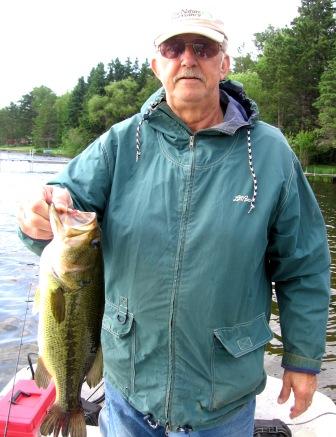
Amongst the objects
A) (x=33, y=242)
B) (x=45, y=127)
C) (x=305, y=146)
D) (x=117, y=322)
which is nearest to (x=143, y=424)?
(x=117, y=322)

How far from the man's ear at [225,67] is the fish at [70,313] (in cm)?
115

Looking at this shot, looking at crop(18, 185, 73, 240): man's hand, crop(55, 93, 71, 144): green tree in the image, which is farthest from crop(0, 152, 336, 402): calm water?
crop(55, 93, 71, 144): green tree

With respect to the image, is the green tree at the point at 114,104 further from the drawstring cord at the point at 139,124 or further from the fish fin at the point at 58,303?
the fish fin at the point at 58,303

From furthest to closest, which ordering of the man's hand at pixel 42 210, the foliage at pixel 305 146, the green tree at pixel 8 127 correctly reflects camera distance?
1. the green tree at pixel 8 127
2. the foliage at pixel 305 146
3. the man's hand at pixel 42 210

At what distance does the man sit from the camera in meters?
2.63

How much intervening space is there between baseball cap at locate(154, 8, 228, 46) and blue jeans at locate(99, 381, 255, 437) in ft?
6.45

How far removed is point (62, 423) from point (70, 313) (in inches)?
23.9

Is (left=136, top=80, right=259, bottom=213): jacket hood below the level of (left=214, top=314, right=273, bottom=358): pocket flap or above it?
above

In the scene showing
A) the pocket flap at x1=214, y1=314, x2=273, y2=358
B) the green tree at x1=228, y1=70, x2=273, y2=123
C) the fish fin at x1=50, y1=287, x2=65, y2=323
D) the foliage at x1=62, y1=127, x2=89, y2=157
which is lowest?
the foliage at x1=62, y1=127, x2=89, y2=157

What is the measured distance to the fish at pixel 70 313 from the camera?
2.48 metres

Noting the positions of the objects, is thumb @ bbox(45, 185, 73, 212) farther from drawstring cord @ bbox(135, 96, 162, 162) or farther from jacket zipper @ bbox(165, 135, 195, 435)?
jacket zipper @ bbox(165, 135, 195, 435)

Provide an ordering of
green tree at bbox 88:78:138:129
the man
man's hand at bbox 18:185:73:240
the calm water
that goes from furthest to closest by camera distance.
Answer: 1. green tree at bbox 88:78:138:129
2. the calm water
3. the man
4. man's hand at bbox 18:185:73:240

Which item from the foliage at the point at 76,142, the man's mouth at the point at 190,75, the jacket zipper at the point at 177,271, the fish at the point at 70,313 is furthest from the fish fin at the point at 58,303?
the foliage at the point at 76,142

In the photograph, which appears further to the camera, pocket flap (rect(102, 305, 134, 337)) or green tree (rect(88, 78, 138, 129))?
green tree (rect(88, 78, 138, 129))
